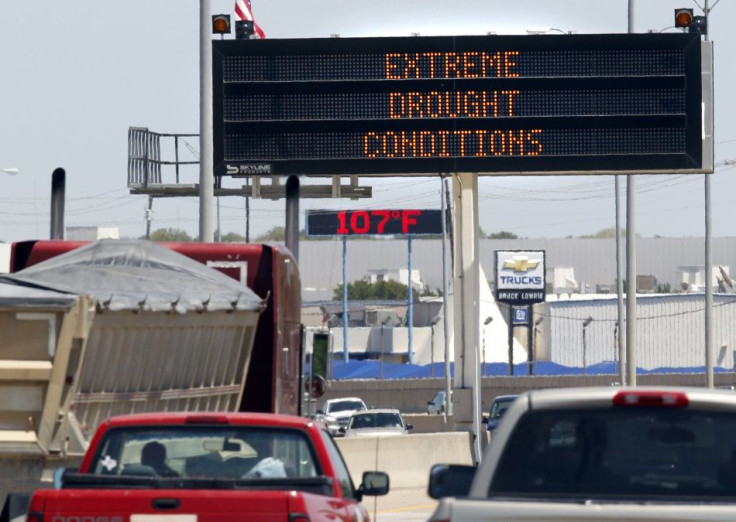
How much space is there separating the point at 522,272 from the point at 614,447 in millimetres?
82092

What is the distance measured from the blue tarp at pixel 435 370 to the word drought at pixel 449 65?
156ft

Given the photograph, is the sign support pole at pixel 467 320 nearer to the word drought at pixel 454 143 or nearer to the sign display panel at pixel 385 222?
the word drought at pixel 454 143

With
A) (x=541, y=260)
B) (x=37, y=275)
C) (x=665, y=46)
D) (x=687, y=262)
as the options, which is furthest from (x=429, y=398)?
(x=687, y=262)

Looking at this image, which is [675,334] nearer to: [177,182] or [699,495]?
[177,182]

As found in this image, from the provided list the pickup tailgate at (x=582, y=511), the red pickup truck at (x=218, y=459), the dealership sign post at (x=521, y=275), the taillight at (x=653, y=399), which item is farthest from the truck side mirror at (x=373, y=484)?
the dealership sign post at (x=521, y=275)

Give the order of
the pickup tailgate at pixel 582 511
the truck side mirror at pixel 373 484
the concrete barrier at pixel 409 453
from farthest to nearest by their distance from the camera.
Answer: the concrete barrier at pixel 409 453
the truck side mirror at pixel 373 484
the pickup tailgate at pixel 582 511

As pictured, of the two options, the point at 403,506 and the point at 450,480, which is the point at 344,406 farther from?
the point at 450,480

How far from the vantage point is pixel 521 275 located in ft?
292

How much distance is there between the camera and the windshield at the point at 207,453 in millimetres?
9023

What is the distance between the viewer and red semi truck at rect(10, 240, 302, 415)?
1617cm

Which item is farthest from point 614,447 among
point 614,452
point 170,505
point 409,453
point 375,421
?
point 375,421

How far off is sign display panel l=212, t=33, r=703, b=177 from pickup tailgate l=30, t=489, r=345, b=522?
16.0 m

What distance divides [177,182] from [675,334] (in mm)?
65307

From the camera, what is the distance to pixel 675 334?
90.3 meters
